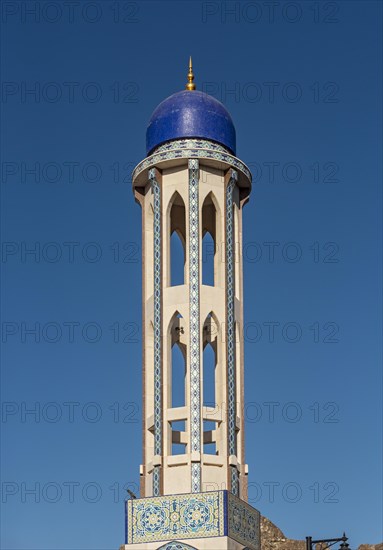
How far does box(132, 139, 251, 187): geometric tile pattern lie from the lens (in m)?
21.9

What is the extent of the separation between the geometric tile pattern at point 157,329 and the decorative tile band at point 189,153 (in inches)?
10.0

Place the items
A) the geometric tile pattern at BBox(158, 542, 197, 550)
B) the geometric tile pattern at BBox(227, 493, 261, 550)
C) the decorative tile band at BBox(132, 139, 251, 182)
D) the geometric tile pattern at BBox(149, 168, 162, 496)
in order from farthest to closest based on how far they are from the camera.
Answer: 1. the decorative tile band at BBox(132, 139, 251, 182)
2. the geometric tile pattern at BBox(149, 168, 162, 496)
3. the geometric tile pattern at BBox(227, 493, 261, 550)
4. the geometric tile pattern at BBox(158, 542, 197, 550)

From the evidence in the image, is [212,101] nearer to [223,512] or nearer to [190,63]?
[190,63]

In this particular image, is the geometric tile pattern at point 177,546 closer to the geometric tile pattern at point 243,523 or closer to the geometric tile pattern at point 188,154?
the geometric tile pattern at point 243,523

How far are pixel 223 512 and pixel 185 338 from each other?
3.35 m

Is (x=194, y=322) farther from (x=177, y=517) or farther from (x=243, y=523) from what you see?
(x=243, y=523)

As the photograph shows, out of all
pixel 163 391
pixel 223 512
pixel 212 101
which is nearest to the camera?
pixel 223 512

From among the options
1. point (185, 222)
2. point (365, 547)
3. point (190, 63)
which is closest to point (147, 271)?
point (185, 222)

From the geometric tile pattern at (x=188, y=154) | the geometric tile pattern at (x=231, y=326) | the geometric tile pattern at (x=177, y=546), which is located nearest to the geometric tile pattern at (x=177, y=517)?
the geometric tile pattern at (x=177, y=546)

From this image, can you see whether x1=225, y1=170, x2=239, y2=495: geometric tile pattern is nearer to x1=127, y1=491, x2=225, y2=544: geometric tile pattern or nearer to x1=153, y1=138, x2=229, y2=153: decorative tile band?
x1=153, y1=138, x2=229, y2=153: decorative tile band

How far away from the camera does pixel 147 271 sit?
22.2 metres

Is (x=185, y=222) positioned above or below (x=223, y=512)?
above

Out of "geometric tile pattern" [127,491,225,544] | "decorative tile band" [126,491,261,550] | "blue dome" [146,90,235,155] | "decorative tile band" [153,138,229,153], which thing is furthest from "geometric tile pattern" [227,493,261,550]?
"blue dome" [146,90,235,155]

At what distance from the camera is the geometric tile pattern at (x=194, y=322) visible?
66.6 ft
